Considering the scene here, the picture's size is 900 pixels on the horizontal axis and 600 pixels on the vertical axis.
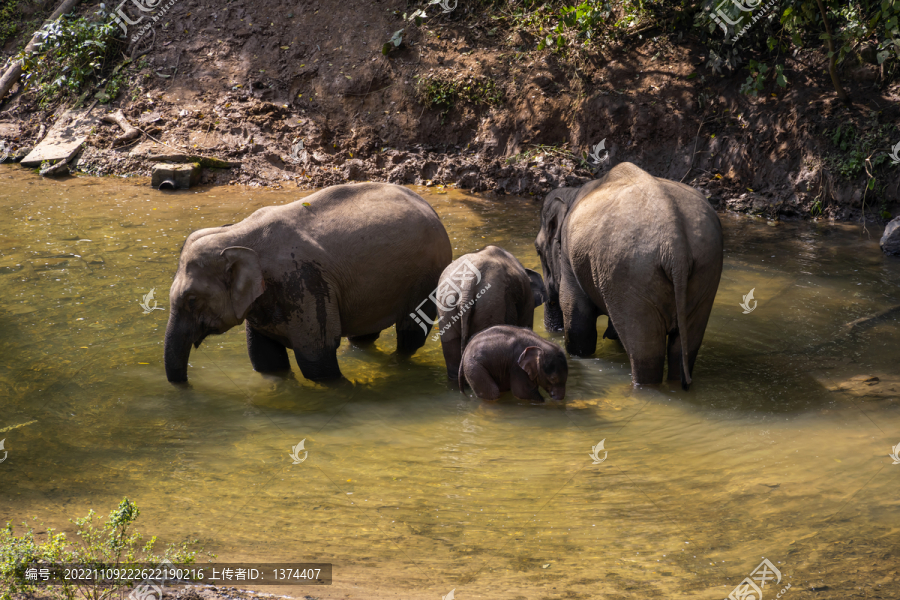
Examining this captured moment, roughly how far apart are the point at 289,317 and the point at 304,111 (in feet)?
35.7

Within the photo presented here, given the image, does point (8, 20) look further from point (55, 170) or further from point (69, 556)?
point (69, 556)

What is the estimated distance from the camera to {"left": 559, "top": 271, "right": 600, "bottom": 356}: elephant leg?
7.51m

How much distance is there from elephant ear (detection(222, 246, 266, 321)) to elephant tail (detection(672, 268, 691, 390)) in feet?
10.9

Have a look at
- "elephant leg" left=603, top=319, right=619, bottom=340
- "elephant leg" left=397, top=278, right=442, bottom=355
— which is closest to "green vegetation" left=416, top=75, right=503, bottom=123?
"elephant leg" left=603, top=319, right=619, bottom=340

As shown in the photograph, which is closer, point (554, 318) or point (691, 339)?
point (691, 339)

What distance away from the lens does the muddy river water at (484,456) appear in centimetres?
428

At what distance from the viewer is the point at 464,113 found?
1612 cm

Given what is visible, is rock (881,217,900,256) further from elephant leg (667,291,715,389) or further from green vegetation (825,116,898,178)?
elephant leg (667,291,715,389)

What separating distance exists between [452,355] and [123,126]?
12.6m

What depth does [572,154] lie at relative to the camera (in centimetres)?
1485

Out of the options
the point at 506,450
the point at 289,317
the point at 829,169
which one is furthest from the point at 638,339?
the point at 829,169

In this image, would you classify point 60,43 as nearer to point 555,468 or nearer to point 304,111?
point 304,111

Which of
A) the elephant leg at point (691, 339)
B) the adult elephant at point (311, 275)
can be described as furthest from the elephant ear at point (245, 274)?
the elephant leg at point (691, 339)

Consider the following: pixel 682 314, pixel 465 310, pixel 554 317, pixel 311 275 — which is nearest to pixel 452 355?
pixel 465 310
